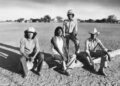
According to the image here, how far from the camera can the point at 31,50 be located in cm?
622

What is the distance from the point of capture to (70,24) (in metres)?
7.49

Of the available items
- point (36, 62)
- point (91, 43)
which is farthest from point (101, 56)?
point (36, 62)

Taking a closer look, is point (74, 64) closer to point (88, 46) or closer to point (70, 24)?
point (88, 46)

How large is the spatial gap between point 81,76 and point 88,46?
122cm

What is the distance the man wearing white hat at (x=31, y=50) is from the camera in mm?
5902

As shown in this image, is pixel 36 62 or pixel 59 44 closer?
pixel 36 62

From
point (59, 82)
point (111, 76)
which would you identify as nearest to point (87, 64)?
point (111, 76)

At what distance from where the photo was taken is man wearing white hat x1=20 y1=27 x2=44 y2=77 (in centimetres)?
590

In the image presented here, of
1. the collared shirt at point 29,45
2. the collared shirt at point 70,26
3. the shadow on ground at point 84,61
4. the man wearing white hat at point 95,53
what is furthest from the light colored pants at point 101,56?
the collared shirt at point 29,45

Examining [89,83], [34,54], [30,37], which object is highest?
[30,37]

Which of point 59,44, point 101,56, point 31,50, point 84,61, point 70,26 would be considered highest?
point 70,26

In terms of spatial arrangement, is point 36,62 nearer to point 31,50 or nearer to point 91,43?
point 31,50

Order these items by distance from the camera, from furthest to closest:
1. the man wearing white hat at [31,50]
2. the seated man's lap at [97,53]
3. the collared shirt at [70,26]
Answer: the collared shirt at [70,26] → the seated man's lap at [97,53] → the man wearing white hat at [31,50]

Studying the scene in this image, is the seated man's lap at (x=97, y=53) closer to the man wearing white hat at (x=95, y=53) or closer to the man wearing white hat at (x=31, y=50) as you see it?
the man wearing white hat at (x=95, y=53)
